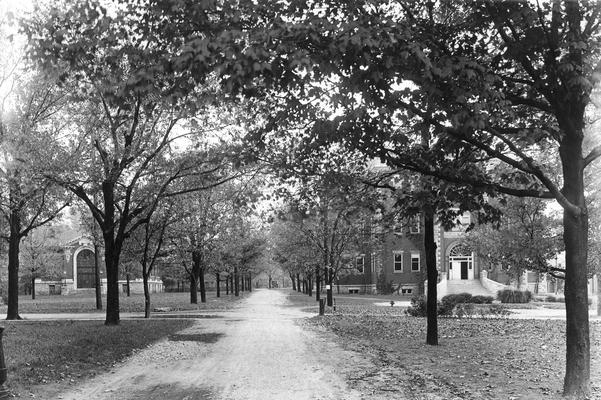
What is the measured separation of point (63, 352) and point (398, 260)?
47.1 metres

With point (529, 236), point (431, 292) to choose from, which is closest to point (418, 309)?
point (529, 236)

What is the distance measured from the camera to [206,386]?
863 cm

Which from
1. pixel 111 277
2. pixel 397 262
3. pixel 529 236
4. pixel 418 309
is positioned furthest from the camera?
pixel 397 262

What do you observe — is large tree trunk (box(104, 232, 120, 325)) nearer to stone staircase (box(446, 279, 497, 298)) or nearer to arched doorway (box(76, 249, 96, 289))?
stone staircase (box(446, 279, 497, 298))

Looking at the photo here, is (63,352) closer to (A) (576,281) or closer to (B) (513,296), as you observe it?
(A) (576,281)

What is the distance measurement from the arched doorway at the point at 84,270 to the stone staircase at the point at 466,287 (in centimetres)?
4728

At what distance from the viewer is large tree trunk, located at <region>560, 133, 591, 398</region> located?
24.8 ft

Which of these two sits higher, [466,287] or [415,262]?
[415,262]

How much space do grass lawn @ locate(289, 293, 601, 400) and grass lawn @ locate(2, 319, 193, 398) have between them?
4847mm

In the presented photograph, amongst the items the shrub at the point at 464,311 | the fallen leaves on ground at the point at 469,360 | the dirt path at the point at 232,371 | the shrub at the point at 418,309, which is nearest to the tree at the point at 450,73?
the fallen leaves on ground at the point at 469,360

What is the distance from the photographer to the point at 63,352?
466 inches

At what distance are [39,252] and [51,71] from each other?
53.0 meters

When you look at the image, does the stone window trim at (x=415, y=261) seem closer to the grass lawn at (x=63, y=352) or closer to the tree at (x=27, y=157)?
the tree at (x=27, y=157)

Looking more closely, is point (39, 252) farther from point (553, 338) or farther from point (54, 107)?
point (553, 338)
